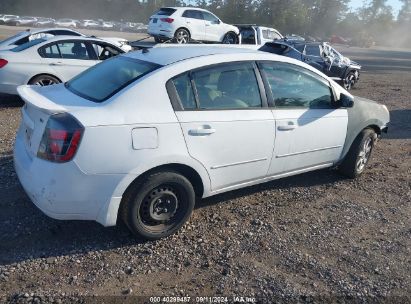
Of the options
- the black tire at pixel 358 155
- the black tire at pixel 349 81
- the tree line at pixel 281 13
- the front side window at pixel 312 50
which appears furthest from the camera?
the tree line at pixel 281 13

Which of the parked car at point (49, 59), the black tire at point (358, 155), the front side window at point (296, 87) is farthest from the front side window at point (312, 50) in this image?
the front side window at point (296, 87)

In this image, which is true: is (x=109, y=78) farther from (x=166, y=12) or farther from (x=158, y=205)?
(x=166, y=12)

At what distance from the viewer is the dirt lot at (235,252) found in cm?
300

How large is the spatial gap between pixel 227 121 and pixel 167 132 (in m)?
0.63

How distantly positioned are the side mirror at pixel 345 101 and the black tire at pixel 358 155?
2.14ft

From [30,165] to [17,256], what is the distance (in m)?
0.75

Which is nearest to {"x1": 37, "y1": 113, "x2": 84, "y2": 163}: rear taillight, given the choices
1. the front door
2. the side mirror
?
the front door

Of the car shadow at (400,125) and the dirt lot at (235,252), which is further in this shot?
the car shadow at (400,125)

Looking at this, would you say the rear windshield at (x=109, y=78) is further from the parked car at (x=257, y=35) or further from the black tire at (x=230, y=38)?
the black tire at (x=230, y=38)

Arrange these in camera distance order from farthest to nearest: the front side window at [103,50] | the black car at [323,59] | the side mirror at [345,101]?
the black car at [323,59] < the front side window at [103,50] < the side mirror at [345,101]

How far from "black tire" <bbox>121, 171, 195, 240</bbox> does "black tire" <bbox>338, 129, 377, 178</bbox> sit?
2.43m

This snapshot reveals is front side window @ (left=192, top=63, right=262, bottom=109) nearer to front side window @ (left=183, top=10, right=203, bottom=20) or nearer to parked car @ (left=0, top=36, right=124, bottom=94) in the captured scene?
parked car @ (left=0, top=36, right=124, bottom=94)

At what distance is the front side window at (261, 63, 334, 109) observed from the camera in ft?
13.5

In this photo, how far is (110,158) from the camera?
310 cm
